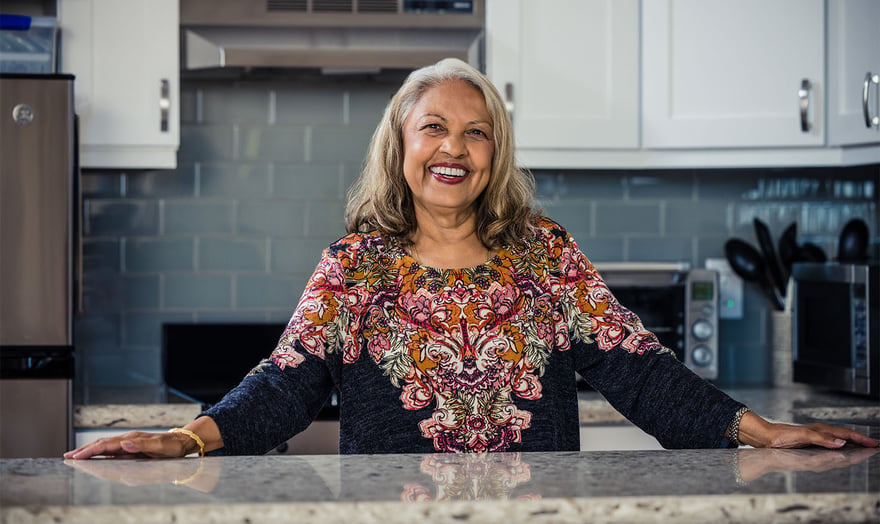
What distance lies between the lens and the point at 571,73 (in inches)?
99.3

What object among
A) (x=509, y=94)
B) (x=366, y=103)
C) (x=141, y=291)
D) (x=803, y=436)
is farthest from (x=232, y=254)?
(x=803, y=436)

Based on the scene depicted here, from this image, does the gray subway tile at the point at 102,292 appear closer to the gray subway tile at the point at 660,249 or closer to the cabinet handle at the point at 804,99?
the gray subway tile at the point at 660,249

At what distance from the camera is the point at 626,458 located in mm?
1012

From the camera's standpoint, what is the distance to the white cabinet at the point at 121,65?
2.43 metres

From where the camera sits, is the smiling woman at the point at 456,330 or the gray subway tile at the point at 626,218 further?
the gray subway tile at the point at 626,218

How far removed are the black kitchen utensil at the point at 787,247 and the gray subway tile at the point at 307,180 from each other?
1.32 m

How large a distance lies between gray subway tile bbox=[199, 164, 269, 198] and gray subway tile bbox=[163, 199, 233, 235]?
4cm

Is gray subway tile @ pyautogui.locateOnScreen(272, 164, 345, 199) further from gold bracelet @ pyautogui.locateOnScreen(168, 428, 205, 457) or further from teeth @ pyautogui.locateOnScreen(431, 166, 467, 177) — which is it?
gold bracelet @ pyautogui.locateOnScreen(168, 428, 205, 457)

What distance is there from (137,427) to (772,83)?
6.13 feet

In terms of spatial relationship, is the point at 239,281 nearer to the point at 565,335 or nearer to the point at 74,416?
the point at 74,416

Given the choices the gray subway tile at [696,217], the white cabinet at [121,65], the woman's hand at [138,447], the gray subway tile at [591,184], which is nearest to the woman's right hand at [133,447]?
the woman's hand at [138,447]

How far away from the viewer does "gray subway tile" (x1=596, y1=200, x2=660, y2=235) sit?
9.45 feet

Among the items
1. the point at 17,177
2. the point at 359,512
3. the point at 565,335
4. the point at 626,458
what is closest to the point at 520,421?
the point at 565,335

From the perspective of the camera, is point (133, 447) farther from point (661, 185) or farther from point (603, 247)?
point (661, 185)
